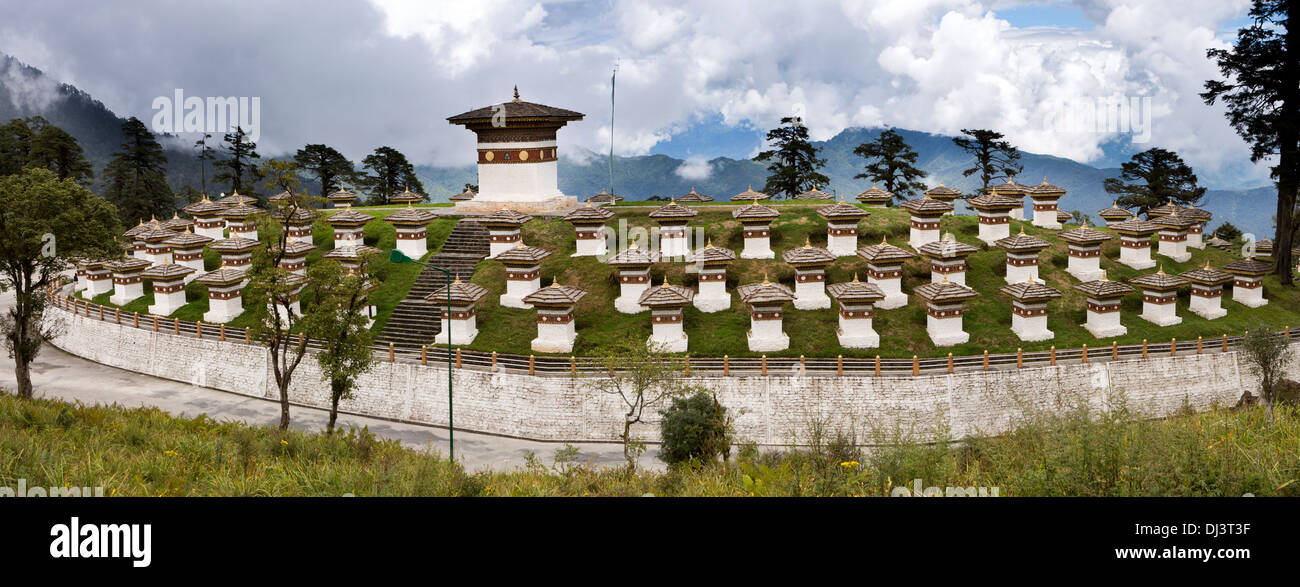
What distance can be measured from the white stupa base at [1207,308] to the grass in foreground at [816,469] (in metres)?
25.0

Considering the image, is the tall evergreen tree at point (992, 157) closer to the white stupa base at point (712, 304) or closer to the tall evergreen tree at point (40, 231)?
the white stupa base at point (712, 304)

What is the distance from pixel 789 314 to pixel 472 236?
17.9 metres

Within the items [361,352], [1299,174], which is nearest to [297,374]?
[361,352]

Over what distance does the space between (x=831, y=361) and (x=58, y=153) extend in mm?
65842

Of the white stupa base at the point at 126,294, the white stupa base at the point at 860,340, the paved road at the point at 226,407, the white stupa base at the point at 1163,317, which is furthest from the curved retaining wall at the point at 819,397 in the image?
the white stupa base at the point at 126,294

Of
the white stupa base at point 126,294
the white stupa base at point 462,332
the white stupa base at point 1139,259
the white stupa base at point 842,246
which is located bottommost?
the white stupa base at point 462,332

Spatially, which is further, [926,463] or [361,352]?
[361,352]

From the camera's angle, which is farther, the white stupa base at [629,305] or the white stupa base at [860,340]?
the white stupa base at [629,305]

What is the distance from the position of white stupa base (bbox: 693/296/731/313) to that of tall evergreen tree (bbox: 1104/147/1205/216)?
1467 inches

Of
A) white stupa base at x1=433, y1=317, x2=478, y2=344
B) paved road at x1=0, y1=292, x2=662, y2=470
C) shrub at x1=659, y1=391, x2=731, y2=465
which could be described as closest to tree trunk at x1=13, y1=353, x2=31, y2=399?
paved road at x1=0, y1=292, x2=662, y2=470

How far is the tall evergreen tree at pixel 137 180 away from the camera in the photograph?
68688 mm

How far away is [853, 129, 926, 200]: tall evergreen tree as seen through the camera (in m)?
60.0
